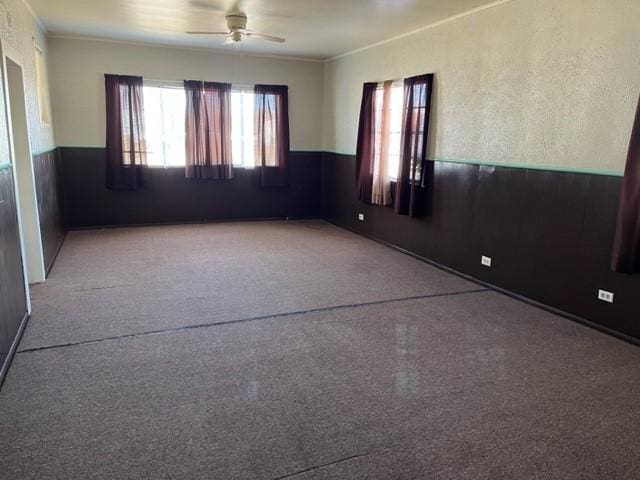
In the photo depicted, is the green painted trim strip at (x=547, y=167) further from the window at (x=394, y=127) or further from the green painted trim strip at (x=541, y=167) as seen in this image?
the window at (x=394, y=127)

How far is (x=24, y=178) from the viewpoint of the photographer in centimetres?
419

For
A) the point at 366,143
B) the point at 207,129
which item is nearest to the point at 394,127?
the point at 366,143

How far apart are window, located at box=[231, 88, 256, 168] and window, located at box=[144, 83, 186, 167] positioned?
30.3 inches

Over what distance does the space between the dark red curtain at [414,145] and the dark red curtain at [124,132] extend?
12.3ft

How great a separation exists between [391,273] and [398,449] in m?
2.89

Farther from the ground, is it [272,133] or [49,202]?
[272,133]

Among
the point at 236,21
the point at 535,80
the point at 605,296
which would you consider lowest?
the point at 605,296

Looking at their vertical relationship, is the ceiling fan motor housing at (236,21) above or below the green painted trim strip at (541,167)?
above

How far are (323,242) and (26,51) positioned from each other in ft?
12.6

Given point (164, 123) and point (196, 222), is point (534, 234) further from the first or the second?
point (164, 123)

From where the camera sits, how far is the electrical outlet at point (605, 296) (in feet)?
11.3

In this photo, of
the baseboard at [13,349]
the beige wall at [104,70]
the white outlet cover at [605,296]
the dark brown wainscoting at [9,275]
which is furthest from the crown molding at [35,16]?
the white outlet cover at [605,296]

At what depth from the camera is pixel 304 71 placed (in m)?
7.54

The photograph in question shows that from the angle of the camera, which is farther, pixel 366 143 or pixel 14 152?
pixel 366 143
